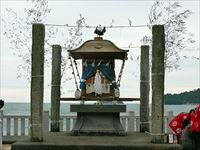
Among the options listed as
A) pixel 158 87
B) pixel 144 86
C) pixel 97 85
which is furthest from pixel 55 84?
pixel 158 87

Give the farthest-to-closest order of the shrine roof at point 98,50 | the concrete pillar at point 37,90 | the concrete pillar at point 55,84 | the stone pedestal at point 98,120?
the concrete pillar at point 55,84 → the shrine roof at point 98,50 → the stone pedestal at point 98,120 → the concrete pillar at point 37,90

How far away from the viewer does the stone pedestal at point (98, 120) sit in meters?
10.1

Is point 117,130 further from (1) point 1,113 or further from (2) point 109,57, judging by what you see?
(1) point 1,113

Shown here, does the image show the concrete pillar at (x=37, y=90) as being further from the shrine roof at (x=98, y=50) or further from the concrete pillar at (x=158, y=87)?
the concrete pillar at (x=158, y=87)

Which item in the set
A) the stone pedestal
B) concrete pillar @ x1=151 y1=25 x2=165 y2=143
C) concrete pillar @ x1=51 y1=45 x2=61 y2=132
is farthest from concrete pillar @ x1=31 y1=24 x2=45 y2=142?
concrete pillar @ x1=51 y1=45 x2=61 y2=132

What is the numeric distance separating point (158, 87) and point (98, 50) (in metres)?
2.54

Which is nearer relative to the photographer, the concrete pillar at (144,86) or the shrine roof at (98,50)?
the shrine roof at (98,50)

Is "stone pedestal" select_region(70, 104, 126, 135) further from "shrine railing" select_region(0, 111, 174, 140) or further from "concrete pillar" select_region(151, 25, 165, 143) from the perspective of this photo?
"shrine railing" select_region(0, 111, 174, 140)

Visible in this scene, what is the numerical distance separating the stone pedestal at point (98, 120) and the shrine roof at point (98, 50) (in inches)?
48.0

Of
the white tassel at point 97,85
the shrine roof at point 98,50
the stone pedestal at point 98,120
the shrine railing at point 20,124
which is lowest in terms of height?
the shrine railing at point 20,124

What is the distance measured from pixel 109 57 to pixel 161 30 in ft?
8.76

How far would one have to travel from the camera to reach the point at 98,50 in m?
10.3

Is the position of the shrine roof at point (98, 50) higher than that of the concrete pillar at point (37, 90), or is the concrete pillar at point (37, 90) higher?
the shrine roof at point (98, 50)

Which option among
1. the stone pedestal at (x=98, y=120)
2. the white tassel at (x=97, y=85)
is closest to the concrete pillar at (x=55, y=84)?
the stone pedestal at (x=98, y=120)
